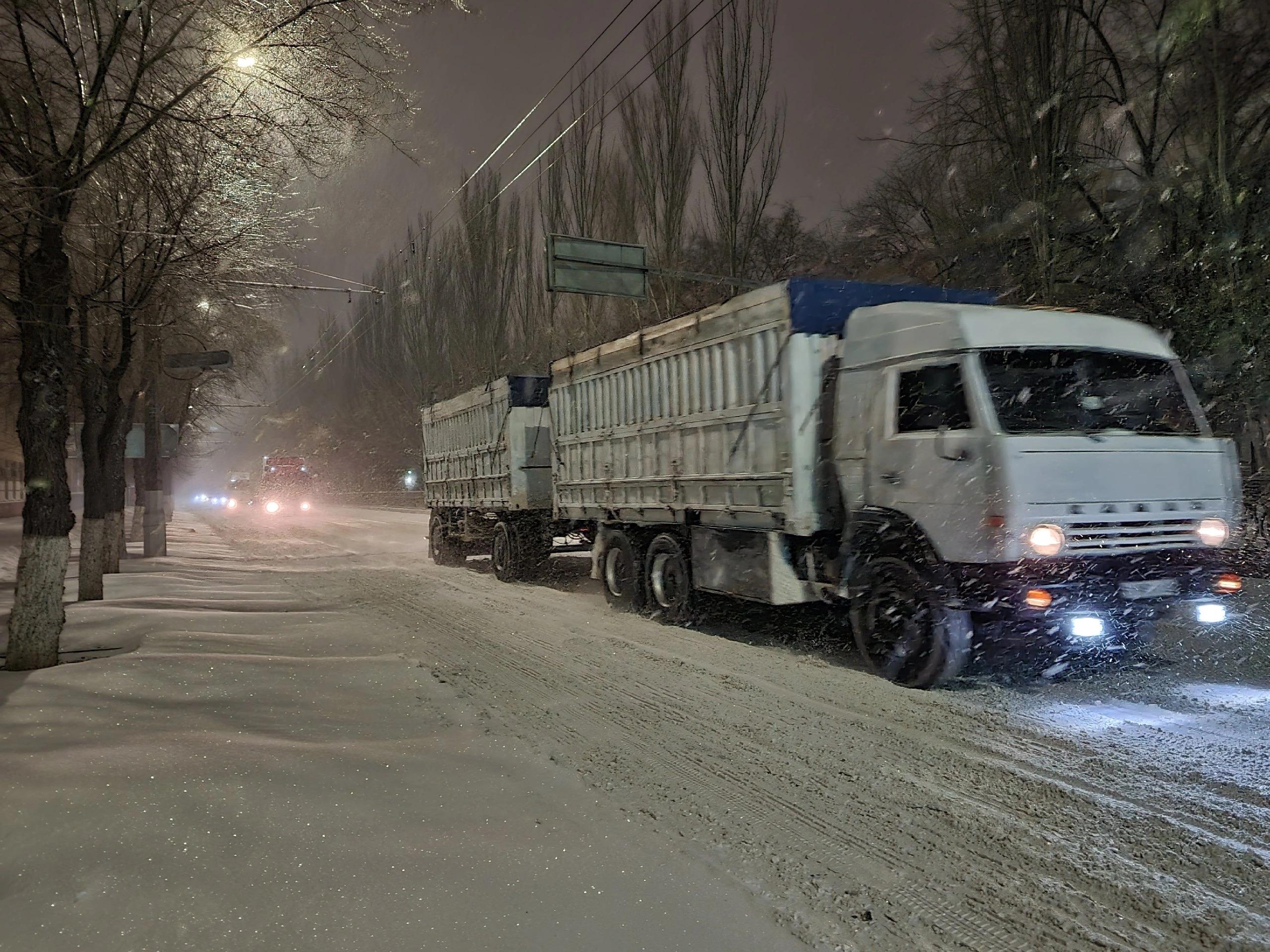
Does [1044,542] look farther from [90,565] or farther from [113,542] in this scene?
[113,542]

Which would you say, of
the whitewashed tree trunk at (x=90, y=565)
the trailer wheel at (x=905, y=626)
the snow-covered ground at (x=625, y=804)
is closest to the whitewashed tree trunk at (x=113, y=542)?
the whitewashed tree trunk at (x=90, y=565)

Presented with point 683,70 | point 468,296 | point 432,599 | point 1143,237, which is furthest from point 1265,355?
point 468,296

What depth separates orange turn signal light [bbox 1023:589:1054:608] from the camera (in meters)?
5.63

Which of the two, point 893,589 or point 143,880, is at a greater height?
point 893,589

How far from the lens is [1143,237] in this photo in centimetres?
1307

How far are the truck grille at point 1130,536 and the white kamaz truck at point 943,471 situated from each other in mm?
13

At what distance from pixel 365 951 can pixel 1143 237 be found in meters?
14.5

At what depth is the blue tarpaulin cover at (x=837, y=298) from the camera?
762 centimetres

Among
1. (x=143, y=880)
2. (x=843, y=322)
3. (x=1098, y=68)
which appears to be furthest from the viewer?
(x=1098, y=68)

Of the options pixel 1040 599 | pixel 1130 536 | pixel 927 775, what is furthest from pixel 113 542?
pixel 1130 536

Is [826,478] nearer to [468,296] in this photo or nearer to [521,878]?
[521,878]

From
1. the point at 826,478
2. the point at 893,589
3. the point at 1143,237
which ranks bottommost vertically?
the point at 893,589

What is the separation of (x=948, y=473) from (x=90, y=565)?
406 inches

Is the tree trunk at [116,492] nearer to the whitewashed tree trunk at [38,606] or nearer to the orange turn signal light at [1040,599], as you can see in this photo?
the whitewashed tree trunk at [38,606]
